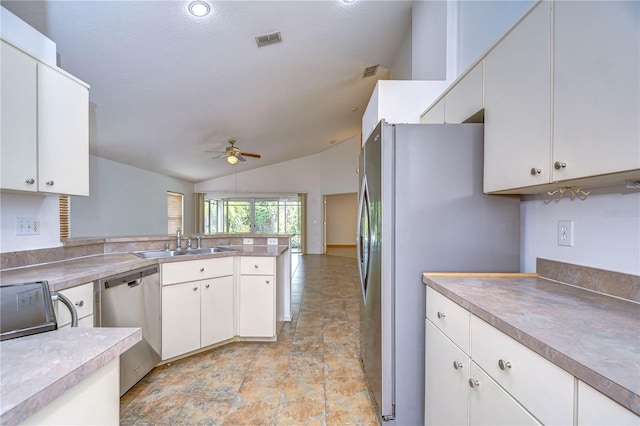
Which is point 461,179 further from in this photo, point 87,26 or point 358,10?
point 87,26

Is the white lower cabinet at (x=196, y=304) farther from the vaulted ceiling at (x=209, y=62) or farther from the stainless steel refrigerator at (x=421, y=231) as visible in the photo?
the vaulted ceiling at (x=209, y=62)

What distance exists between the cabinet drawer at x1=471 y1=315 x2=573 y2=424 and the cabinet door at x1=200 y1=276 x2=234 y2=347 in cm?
209

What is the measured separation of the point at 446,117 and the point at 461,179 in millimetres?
478

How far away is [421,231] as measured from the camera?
152 cm

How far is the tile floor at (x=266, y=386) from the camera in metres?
1.67

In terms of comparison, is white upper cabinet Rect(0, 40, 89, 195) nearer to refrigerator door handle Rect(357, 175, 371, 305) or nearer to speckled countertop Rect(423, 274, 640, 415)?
refrigerator door handle Rect(357, 175, 371, 305)

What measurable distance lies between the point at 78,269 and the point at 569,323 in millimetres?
2369

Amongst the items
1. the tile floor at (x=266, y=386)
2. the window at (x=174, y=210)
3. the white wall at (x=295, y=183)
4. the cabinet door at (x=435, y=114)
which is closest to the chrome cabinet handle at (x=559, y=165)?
the cabinet door at (x=435, y=114)

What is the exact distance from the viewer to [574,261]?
1242 millimetres

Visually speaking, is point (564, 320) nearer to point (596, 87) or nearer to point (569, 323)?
point (569, 323)

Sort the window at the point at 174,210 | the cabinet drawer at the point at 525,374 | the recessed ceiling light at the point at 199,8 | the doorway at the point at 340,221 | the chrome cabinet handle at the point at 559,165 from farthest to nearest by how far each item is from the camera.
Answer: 1. the doorway at the point at 340,221
2. the window at the point at 174,210
3. the recessed ceiling light at the point at 199,8
4. the chrome cabinet handle at the point at 559,165
5. the cabinet drawer at the point at 525,374

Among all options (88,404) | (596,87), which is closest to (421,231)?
(596,87)

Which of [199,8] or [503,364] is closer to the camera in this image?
[503,364]

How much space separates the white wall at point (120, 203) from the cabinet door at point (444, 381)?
561cm
